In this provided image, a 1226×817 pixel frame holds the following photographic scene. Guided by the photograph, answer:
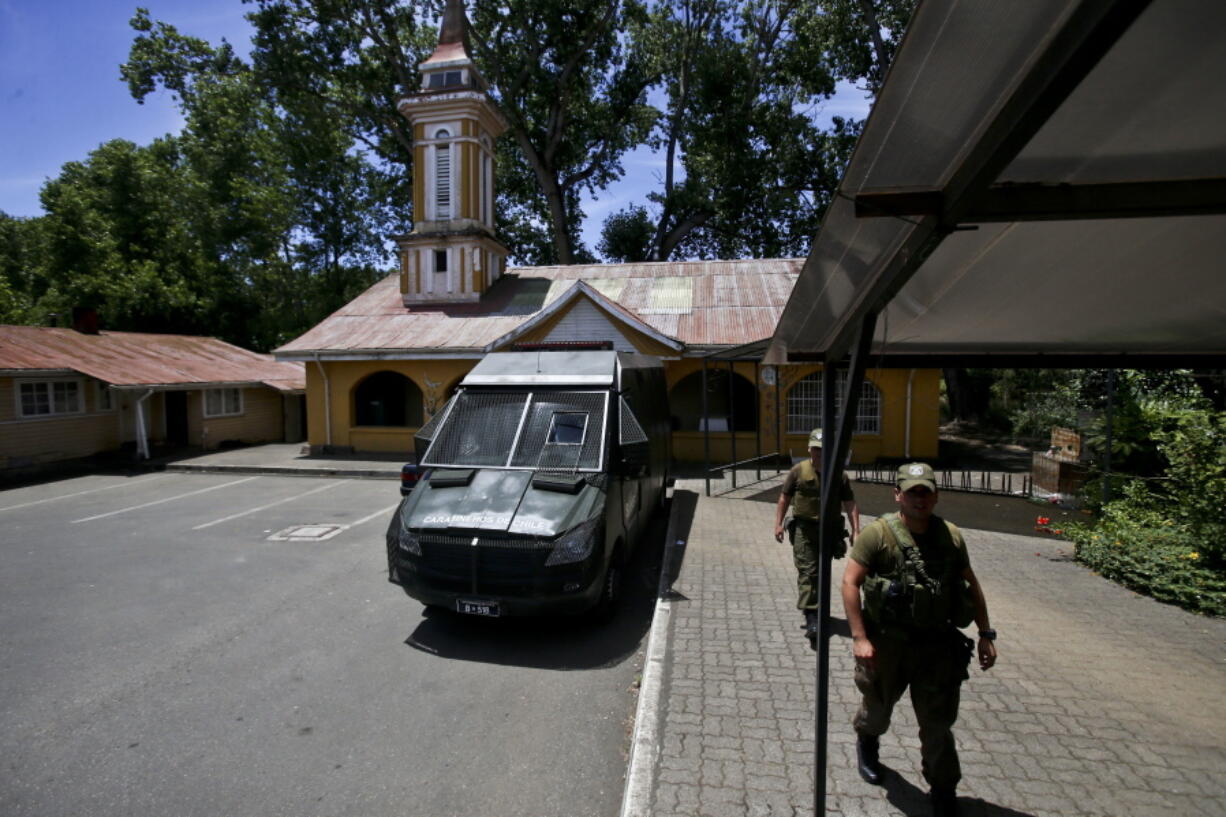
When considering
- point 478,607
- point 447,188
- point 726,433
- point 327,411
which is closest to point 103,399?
point 327,411

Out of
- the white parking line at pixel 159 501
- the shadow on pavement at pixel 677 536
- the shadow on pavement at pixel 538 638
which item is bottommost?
the white parking line at pixel 159 501

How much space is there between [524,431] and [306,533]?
16.5ft

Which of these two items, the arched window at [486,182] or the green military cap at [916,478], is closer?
the green military cap at [916,478]

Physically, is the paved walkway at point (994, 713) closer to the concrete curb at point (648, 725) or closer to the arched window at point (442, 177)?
the concrete curb at point (648, 725)

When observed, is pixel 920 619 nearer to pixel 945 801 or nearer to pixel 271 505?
pixel 945 801

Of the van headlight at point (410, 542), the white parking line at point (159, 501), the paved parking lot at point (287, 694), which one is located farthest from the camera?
the white parking line at point (159, 501)

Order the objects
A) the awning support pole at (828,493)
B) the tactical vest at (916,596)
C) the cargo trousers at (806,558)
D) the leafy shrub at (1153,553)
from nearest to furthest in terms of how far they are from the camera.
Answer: the awning support pole at (828,493), the tactical vest at (916,596), the cargo trousers at (806,558), the leafy shrub at (1153,553)

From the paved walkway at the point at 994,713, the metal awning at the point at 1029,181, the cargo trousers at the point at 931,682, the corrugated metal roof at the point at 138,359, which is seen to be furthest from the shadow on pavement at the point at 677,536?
the corrugated metal roof at the point at 138,359

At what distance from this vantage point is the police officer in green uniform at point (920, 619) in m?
3.09

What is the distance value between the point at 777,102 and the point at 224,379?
24196 mm

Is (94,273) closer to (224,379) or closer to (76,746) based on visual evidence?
(224,379)

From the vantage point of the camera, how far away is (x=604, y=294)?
18.2 m

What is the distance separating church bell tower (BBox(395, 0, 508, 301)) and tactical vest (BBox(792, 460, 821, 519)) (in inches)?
625

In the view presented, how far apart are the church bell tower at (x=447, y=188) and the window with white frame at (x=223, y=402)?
6730mm
